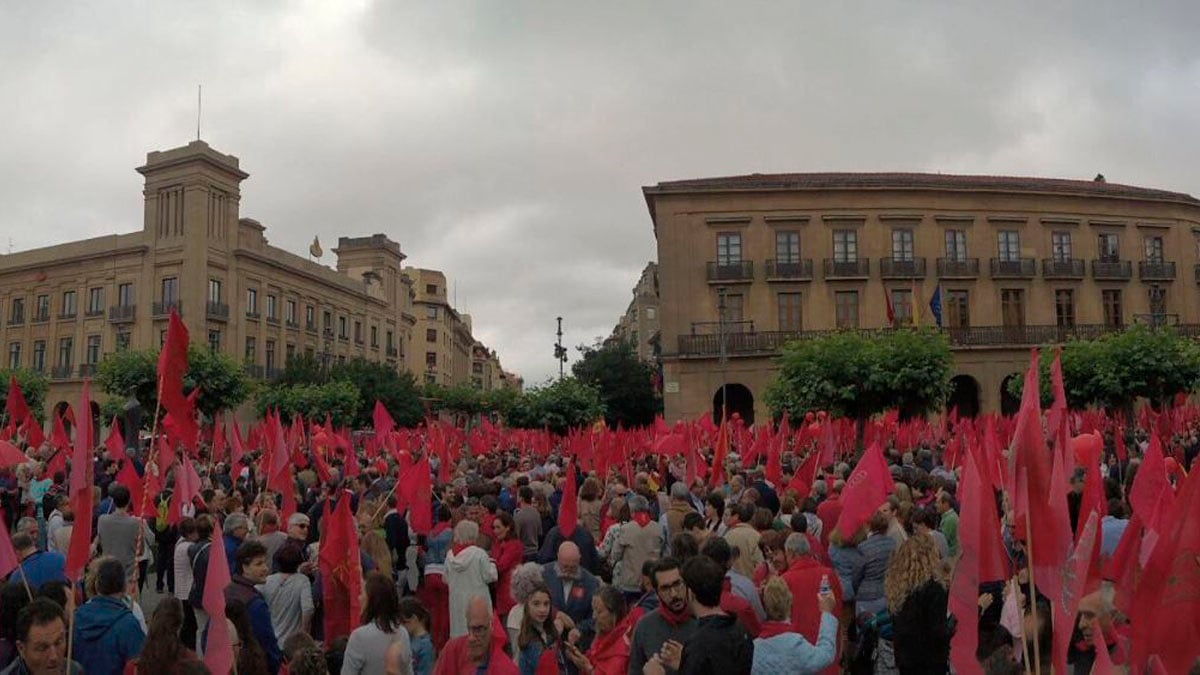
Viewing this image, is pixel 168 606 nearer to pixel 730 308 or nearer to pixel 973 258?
pixel 730 308

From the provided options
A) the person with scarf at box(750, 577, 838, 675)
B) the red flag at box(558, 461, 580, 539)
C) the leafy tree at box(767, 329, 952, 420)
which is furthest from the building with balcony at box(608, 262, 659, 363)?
the person with scarf at box(750, 577, 838, 675)

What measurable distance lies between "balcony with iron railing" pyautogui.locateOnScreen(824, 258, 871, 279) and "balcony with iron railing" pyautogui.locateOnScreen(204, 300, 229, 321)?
3285 centimetres

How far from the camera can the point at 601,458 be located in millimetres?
17719

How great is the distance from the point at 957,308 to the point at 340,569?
43.9 meters

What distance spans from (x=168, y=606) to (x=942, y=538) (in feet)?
20.5

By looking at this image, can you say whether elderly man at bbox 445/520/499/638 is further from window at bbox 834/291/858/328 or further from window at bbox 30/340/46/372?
window at bbox 30/340/46/372

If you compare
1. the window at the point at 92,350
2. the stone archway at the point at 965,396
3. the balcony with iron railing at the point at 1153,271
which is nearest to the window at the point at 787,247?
the stone archway at the point at 965,396

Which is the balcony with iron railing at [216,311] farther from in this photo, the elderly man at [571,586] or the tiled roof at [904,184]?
the elderly man at [571,586]

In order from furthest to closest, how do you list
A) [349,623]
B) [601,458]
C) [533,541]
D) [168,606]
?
[601,458] → [533,541] → [349,623] → [168,606]

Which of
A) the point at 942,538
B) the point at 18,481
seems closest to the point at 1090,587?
the point at 942,538

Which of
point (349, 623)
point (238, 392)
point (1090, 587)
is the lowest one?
point (349, 623)

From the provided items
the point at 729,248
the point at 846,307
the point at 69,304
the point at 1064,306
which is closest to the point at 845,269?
the point at 846,307

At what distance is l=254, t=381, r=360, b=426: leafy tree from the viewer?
157ft

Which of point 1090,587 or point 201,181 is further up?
point 201,181
